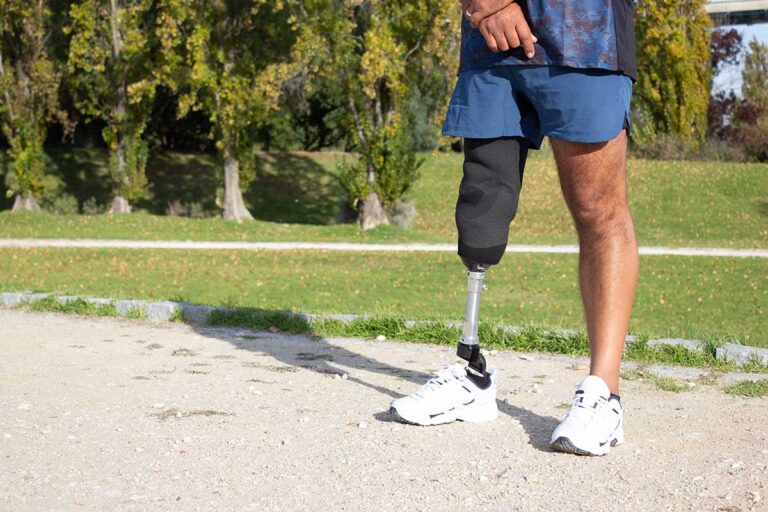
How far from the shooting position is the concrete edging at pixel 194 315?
5590 mm

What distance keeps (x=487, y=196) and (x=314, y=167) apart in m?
34.3

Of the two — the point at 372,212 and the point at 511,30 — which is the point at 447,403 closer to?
the point at 511,30

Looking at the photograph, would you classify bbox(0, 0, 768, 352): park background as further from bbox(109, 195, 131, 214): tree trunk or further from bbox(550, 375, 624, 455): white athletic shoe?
bbox(550, 375, 624, 455): white athletic shoe

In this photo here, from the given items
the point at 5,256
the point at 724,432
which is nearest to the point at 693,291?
the point at 724,432

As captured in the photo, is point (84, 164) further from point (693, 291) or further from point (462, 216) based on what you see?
point (462, 216)

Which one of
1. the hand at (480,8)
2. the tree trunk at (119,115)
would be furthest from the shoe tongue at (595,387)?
the tree trunk at (119,115)

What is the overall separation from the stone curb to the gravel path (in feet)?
34.1

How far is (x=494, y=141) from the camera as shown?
4055 millimetres

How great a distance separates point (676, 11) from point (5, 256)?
24.1 meters

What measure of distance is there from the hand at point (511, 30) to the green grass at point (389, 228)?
18.2m

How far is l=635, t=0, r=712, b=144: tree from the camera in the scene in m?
32.0

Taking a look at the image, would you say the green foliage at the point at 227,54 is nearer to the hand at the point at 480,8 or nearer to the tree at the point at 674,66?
the tree at the point at 674,66

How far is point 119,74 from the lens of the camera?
92.1 ft

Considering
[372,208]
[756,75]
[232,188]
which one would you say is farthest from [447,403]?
[756,75]
